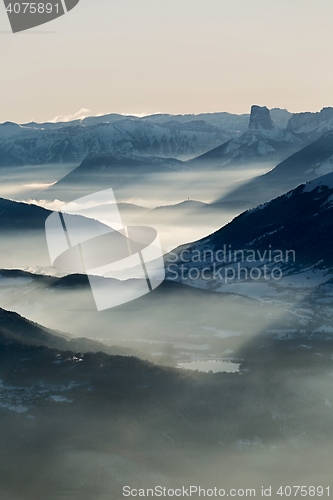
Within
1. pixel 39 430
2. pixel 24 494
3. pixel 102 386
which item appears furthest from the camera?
pixel 102 386

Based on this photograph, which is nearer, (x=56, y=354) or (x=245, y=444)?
(x=245, y=444)

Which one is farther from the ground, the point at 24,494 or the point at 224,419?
the point at 24,494

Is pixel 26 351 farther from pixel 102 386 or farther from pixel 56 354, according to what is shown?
pixel 102 386

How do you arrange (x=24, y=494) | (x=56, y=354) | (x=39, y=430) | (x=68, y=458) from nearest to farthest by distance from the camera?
(x=24, y=494)
(x=68, y=458)
(x=39, y=430)
(x=56, y=354)

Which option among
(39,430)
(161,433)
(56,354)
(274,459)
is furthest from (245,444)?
(56,354)

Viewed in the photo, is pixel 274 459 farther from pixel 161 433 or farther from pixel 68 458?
pixel 68 458

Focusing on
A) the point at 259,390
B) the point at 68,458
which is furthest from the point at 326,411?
the point at 68,458

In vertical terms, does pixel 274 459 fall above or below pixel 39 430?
below

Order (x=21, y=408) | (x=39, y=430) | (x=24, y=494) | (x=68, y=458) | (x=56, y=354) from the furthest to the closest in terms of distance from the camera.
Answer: (x=56, y=354), (x=21, y=408), (x=39, y=430), (x=68, y=458), (x=24, y=494)

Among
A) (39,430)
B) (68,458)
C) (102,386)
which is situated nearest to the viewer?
(68,458)
